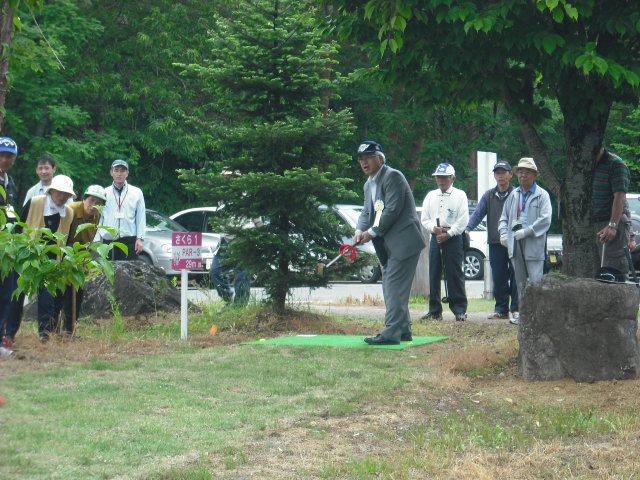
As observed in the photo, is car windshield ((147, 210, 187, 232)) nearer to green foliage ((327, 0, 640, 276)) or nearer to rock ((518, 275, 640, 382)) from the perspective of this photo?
green foliage ((327, 0, 640, 276))

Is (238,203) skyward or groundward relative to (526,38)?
groundward

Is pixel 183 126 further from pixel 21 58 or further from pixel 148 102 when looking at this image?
Answer: pixel 21 58

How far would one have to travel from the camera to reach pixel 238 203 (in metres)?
12.3

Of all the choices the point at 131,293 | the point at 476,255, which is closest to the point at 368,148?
the point at 131,293

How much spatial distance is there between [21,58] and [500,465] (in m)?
5.24

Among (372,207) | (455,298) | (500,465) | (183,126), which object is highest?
(183,126)

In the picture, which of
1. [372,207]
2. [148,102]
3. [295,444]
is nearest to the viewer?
[295,444]

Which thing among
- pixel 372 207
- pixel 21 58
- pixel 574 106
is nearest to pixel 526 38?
pixel 574 106

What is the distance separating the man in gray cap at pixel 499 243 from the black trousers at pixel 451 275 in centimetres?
34

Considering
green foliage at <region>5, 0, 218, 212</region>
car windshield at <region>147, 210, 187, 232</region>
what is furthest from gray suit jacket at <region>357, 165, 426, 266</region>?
green foliage at <region>5, 0, 218, 212</region>

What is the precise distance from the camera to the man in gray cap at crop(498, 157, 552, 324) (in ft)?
38.5

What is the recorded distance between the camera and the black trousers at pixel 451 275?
1381cm

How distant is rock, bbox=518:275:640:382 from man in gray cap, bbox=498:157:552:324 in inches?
126

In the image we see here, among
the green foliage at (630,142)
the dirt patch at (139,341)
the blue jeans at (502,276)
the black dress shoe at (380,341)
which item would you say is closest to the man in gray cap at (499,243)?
the blue jeans at (502,276)
